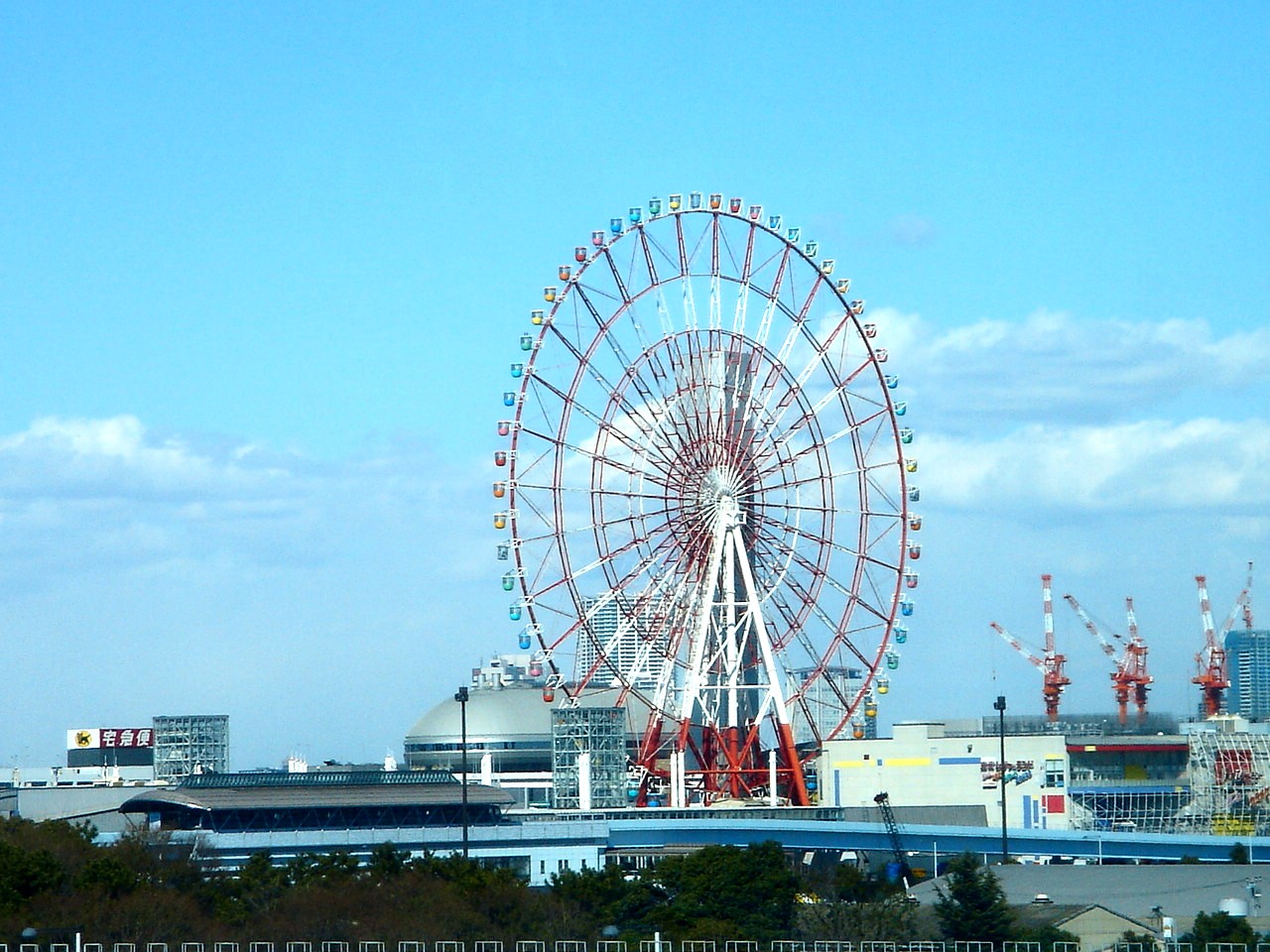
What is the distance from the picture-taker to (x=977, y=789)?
14700cm

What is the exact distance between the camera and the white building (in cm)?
14712

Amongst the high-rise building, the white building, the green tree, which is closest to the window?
the white building

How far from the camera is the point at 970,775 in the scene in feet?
484

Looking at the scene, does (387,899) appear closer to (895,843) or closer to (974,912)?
(974,912)

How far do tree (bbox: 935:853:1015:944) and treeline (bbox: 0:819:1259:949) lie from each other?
0.07m

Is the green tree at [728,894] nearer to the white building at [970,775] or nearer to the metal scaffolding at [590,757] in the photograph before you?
the metal scaffolding at [590,757]

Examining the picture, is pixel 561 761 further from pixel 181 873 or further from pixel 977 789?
pixel 181 873

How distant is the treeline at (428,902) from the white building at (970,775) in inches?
2195

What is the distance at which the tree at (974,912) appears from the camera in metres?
72.8

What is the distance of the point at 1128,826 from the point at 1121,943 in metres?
86.9

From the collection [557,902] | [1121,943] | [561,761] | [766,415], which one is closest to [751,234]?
[766,415]

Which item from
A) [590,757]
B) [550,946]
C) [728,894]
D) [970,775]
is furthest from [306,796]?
[550,946]

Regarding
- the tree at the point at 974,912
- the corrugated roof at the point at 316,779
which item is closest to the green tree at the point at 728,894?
the tree at the point at 974,912

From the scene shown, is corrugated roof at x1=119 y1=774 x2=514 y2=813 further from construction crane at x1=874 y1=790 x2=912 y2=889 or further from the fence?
the fence
